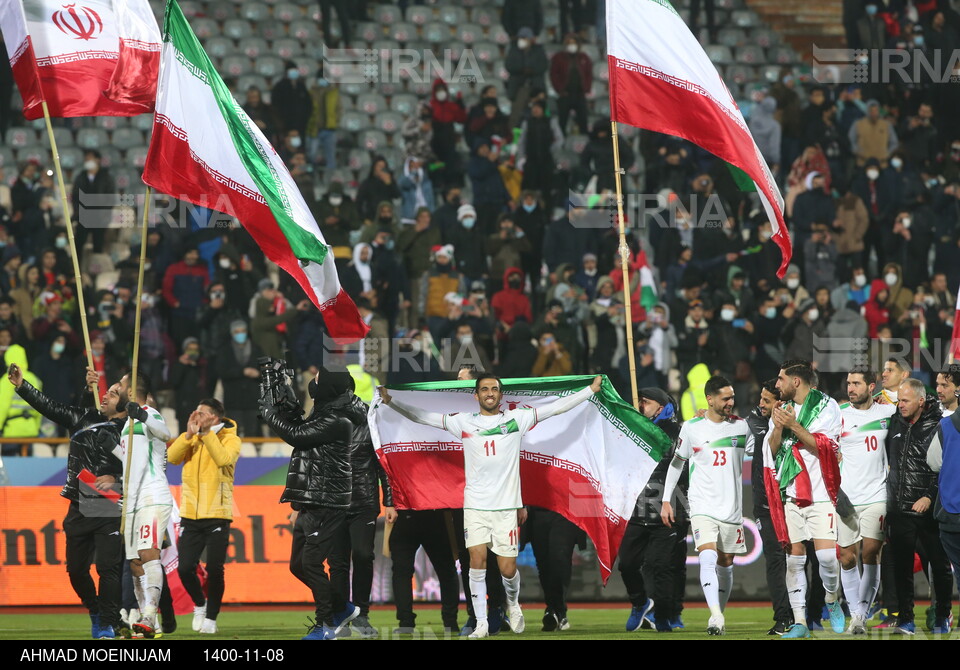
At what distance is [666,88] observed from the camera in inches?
535

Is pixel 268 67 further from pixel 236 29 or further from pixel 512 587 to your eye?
pixel 512 587

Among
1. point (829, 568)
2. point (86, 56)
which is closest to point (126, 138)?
point (86, 56)

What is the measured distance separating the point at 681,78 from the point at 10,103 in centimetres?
1517

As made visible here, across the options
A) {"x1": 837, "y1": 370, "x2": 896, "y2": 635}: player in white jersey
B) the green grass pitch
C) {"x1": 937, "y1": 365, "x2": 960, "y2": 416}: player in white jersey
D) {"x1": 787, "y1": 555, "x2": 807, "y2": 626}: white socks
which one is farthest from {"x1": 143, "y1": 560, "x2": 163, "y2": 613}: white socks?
{"x1": 937, "y1": 365, "x2": 960, "y2": 416}: player in white jersey

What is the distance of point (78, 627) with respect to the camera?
1433 cm

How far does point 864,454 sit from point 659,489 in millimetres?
2021

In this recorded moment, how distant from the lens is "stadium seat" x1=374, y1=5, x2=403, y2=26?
29.1m

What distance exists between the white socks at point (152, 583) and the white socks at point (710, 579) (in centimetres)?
467

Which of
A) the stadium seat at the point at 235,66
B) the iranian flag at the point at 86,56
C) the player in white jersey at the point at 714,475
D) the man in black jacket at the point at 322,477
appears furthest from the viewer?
the stadium seat at the point at 235,66

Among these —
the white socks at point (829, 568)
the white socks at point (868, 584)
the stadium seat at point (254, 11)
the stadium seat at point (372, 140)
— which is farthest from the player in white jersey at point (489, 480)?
the stadium seat at point (254, 11)

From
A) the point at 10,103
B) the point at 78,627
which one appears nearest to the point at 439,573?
the point at 78,627

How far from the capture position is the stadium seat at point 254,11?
95.3 feet

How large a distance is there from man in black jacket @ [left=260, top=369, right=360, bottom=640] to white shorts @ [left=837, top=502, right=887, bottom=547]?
4.23 m

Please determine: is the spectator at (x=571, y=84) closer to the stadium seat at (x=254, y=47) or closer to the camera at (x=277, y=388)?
the stadium seat at (x=254, y=47)
